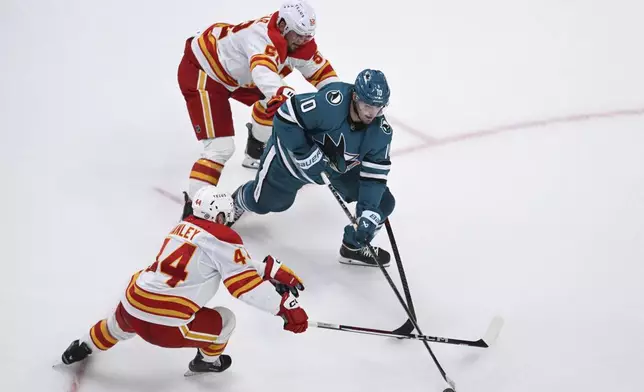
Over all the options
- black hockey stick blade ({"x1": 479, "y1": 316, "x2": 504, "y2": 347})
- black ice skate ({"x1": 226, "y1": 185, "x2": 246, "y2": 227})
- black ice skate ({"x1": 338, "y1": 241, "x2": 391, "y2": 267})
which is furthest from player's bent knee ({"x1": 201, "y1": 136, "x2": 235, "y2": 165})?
black hockey stick blade ({"x1": 479, "y1": 316, "x2": 504, "y2": 347})

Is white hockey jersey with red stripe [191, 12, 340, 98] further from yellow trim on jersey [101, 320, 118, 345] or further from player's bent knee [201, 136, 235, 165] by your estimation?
yellow trim on jersey [101, 320, 118, 345]

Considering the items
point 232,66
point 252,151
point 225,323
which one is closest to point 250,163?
point 252,151

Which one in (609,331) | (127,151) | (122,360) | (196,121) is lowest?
(609,331)

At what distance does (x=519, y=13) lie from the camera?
529 centimetres

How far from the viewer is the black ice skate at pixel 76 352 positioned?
8.76 ft

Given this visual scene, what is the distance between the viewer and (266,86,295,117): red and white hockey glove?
311 centimetres

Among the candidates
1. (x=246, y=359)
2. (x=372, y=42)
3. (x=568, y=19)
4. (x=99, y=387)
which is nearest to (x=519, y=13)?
(x=568, y=19)

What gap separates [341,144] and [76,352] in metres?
1.21

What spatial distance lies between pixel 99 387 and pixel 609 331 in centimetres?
194

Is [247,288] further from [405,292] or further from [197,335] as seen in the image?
[405,292]

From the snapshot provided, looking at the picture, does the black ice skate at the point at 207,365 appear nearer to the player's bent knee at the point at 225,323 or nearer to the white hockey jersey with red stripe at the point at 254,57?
Answer: the player's bent knee at the point at 225,323

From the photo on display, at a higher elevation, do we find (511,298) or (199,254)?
(199,254)

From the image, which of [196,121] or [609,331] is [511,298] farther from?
[196,121]

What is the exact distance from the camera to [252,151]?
3902 mm
